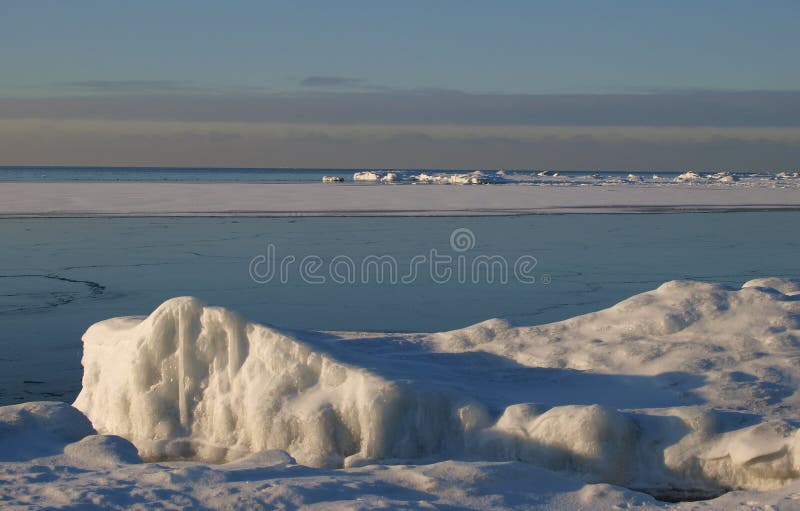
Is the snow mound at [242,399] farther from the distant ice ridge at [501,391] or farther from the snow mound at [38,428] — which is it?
the snow mound at [38,428]

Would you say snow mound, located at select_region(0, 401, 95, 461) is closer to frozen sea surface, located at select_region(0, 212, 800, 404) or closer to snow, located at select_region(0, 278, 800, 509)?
snow, located at select_region(0, 278, 800, 509)

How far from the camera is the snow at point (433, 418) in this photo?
12.6 feet

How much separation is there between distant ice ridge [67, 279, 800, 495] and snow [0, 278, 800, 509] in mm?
12

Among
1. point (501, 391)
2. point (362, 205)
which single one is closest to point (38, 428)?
point (501, 391)

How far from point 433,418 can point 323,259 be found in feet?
30.8

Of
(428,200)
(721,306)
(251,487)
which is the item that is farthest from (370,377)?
(428,200)

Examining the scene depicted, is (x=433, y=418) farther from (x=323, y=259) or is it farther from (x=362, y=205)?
(x=362, y=205)

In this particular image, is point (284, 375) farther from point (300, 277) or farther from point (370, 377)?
point (300, 277)

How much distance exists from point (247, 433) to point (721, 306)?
3466 mm

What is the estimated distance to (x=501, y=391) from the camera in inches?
214

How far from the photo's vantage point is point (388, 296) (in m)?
10.5

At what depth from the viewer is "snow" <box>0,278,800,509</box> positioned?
3.84 meters

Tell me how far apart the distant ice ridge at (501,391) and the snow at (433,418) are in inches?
0.5

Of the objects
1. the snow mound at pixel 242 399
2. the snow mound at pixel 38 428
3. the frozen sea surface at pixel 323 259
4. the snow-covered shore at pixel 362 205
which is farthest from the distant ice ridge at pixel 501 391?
the snow-covered shore at pixel 362 205
